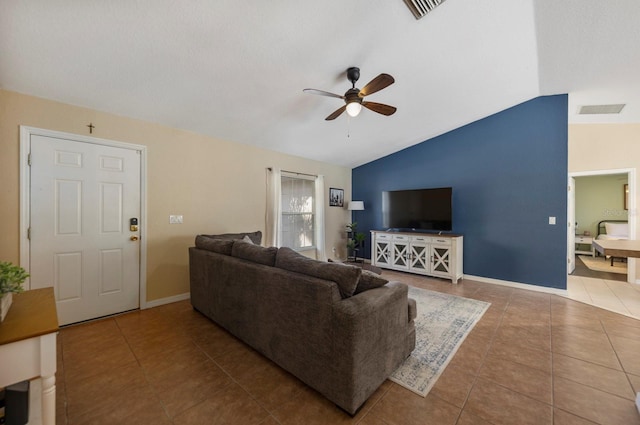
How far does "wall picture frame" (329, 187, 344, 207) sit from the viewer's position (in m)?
5.82

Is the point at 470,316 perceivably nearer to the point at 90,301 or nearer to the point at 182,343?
the point at 182,343

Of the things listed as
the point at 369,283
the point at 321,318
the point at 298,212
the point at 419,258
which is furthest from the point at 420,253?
the point at 321,318

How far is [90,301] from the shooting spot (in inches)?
110

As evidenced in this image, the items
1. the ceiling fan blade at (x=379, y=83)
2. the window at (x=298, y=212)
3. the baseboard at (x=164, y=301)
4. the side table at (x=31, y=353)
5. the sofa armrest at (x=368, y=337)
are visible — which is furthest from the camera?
the window at (x=298, y=212)

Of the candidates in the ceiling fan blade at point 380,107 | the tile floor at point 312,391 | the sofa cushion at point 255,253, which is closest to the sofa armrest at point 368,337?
the tile floor at point 312,391

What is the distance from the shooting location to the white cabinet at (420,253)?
4.25m

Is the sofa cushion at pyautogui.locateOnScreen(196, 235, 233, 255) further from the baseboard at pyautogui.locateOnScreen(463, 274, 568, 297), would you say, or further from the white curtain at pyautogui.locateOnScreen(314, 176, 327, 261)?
the baseboard at pyautogui.locateOnScreen(463, 274, 568, 297)

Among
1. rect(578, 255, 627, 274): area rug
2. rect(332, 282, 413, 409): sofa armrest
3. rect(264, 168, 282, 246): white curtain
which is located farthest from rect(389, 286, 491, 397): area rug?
rect(578, 255, 627, 274): area rug

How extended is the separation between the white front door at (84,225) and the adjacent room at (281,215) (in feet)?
0.06

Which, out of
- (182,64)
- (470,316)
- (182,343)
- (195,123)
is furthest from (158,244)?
(470,316)

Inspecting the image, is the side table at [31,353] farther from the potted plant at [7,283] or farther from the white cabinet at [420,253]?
the white cabinet at [420,253]

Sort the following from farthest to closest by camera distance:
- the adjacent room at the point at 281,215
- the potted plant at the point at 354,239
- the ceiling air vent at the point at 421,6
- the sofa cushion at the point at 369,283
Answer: the potted plant at the point at 354,239 → the ceiling air vent at the point at 421,6 → the sofa cushion at the point at 369,283 → the adjacent room at the point at 281,215

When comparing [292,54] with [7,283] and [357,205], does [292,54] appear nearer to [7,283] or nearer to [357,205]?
[7,283]

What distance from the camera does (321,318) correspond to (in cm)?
158
